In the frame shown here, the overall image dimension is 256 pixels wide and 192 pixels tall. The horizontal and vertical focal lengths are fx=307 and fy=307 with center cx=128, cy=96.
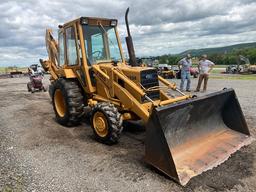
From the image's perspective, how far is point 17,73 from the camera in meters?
39.0

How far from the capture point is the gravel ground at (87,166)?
4.24 meters

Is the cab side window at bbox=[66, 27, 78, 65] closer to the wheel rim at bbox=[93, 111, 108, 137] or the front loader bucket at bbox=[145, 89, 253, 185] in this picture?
the wheel rim at bbox=[93, 111, 108, 137]

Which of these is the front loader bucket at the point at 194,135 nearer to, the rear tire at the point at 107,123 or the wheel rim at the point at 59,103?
the rear tire at the point at 107,123

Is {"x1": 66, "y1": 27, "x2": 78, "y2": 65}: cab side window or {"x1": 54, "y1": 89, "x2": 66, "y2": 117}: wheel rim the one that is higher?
{"x1": 66, "y1": 27, "x2": 78, "y2": 65}: cab side window

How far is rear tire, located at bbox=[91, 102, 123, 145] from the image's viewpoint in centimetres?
563

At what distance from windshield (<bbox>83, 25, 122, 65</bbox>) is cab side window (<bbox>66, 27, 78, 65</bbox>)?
34cm

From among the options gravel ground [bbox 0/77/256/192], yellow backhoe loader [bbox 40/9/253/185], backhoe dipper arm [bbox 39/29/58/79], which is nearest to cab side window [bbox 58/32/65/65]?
yellow backhoe loader [bbox 40/9/253/185]

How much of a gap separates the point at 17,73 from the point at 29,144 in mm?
35117

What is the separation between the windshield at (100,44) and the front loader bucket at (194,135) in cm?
284

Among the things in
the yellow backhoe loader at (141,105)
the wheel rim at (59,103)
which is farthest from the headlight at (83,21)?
the wheel rim at (59,103)

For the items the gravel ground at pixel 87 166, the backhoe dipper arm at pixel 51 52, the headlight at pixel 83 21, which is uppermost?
the headlight at pixel 83 21

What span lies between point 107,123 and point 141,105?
2.39 ft

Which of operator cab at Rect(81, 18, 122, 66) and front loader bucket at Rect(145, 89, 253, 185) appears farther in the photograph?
operator cab at Rect(81, 18, 122, 66)

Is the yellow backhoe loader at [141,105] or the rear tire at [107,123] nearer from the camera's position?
the yellow backhoe loader at [141,105]
